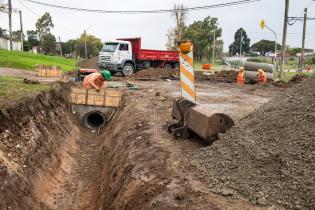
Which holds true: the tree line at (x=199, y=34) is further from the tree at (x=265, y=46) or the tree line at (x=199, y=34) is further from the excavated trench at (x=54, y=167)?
the excavated trench at (x=54, y=167)

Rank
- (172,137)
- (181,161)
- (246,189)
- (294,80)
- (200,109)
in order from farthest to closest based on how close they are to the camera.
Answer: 1. (294,80)
2. (172,137)
3. (200,109)
4. (181,161)
5. (246,189)

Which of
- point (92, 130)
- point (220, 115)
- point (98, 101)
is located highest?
point (220, 115)

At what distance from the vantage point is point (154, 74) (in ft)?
98.8

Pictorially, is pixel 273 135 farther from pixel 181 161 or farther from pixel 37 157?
pixel 37 157

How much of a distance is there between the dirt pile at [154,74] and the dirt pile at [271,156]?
72.2 ft

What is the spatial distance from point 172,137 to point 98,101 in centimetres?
832

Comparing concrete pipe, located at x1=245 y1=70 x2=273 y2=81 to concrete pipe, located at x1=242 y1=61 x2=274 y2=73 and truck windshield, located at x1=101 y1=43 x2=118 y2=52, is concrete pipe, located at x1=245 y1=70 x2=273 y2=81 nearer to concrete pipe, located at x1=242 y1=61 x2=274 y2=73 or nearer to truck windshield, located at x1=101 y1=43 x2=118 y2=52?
concrete pipe, located at x1=242 y1=61 x2=274 y2=73

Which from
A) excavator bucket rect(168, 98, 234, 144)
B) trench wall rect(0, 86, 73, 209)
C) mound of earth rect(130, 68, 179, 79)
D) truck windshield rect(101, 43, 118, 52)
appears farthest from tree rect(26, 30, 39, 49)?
excavator bucket rect(168, 98, 234, 144)

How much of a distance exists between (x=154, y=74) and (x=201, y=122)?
938 inches

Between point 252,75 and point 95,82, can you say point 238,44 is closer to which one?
point 252,75

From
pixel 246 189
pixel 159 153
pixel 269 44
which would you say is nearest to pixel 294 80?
pixel 159 153

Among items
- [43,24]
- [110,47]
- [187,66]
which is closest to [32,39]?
[43,24]

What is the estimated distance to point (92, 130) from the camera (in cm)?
1523

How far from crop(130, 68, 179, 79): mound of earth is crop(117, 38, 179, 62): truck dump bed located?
1427mm
